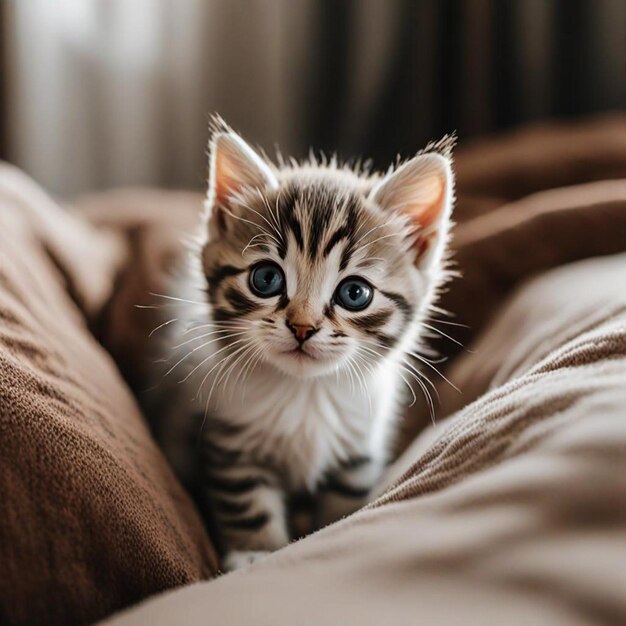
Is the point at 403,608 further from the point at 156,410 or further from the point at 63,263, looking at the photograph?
the point at 63,263

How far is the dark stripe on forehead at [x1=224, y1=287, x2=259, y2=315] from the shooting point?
34.6 inches

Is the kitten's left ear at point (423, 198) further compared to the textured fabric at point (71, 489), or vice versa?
the kitten's left ear at point (423, 198)

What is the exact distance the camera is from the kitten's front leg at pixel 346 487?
98cm

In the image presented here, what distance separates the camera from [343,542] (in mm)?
524

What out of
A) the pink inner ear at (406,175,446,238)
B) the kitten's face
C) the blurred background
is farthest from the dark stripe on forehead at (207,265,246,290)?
the blurred background

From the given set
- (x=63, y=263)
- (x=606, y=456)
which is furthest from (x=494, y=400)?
(x=63, y=263)

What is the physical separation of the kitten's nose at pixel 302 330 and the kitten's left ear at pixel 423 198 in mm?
189

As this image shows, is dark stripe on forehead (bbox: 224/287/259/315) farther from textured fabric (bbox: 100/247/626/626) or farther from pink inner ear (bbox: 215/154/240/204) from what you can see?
textured fabric (bbox: 100/247/626/626)

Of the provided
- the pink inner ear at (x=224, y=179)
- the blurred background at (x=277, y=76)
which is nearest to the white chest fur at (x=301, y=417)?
the pink inner ear at (x=224, y=179)

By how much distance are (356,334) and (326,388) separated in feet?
0.39

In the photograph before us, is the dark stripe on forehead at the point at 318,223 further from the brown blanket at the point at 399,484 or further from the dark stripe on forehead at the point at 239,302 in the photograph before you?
the brown blanket at the point at 399,484

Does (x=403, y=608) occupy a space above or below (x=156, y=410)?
above

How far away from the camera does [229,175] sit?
3.11 ft

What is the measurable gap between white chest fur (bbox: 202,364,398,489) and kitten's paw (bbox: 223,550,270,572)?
124 mm
